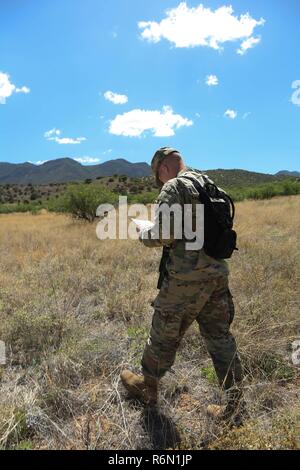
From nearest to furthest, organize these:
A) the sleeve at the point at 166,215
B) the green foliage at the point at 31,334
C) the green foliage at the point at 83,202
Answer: the sleeve at the point at 166,215 < the green foliage at the point at 31,334 < the green foliage at the point at 83,202

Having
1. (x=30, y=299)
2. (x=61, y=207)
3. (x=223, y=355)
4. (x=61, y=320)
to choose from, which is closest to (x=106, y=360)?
(x=61, y=320)

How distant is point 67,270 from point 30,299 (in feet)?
4.87

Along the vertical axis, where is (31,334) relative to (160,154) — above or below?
below

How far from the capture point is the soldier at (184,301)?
99.4 inches

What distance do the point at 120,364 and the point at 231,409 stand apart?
1029 millimetres

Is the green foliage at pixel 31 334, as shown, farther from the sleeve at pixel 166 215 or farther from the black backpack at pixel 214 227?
the black backpack at pixel 214 227

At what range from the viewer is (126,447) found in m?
2.48

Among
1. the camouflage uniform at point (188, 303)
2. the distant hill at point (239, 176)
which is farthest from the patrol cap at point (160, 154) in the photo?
the distant hill at point (239, 176)

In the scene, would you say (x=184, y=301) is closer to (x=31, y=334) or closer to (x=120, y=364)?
(x=120, y=364)

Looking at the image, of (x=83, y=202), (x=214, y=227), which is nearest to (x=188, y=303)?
(x=214, y=227)

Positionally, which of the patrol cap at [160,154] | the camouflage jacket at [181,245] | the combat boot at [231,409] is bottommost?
the combat boot at [231,409]

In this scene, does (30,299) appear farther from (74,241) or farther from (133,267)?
(74,241)

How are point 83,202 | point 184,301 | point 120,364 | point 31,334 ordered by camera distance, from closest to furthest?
point 184,301 < point 120,364 < point 31,334 < point 83,202

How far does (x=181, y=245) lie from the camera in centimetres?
255
